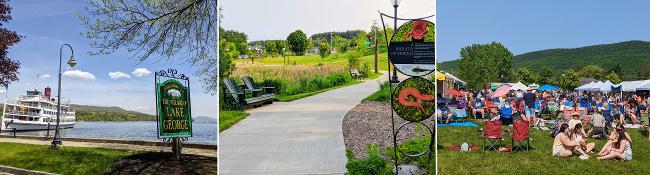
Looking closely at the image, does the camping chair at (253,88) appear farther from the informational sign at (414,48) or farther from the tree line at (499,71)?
the tree line at (499,71)

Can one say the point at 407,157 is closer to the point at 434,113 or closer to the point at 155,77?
the point at 434,113

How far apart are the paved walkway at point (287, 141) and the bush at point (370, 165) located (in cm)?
10

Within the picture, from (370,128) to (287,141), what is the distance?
105 cm

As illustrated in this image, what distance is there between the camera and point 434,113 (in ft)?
24.0

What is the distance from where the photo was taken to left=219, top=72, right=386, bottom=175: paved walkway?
22.9 ft

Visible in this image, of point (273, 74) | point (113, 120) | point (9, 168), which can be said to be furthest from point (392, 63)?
point (9, 168)

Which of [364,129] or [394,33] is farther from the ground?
[394,33]

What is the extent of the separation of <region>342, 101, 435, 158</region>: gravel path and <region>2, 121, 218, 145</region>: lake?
1624 mm

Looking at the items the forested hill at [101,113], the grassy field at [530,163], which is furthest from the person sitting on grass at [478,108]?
the forested hill at [101,113]

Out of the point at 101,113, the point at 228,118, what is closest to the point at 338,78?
the point at 228,118

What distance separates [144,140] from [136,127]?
192mm

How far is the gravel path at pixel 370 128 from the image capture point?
23.9 feet

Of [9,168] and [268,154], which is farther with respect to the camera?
[9,168]

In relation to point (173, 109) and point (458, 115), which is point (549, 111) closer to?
point (458, 115)
